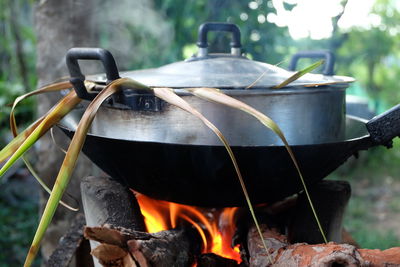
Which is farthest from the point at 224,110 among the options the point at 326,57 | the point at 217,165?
the point at 326,57

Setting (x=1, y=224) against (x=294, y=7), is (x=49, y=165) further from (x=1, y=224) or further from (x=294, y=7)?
(x=294, y=7)

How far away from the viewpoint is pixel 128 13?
A: 2.45m

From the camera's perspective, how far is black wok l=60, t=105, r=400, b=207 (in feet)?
3.57

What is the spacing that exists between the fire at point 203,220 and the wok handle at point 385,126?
0.56 meters

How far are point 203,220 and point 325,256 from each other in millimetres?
617

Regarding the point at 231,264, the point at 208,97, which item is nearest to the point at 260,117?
the point at 208,97

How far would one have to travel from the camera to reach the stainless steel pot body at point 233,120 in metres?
1.15

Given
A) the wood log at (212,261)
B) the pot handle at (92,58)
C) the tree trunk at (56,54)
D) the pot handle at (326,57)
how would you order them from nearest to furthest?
the pot handle at (92,58) < the wood log at (212,261) < the pot handle at (326,57) < the tree trunk at (56,54)

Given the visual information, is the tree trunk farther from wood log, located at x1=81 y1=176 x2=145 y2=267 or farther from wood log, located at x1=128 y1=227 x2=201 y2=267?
wood log, located at x1=128 y1=227 x2=201 y2=267

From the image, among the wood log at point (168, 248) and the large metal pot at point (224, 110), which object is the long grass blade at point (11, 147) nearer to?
the large metal pot at point (224, 110)

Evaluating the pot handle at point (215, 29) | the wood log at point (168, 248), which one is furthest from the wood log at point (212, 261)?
the pot handle at point (215, 29)

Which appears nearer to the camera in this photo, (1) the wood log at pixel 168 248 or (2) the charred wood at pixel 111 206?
(1) the wood log at pixel 168 248

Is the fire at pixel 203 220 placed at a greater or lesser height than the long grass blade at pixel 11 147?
lesser

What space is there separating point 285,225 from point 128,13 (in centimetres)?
150
